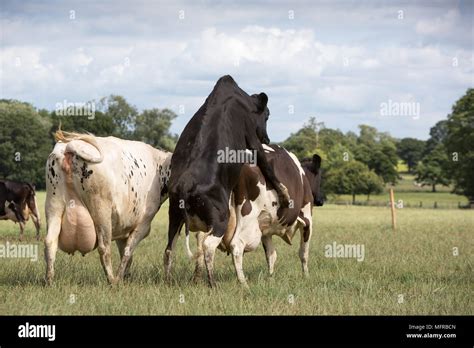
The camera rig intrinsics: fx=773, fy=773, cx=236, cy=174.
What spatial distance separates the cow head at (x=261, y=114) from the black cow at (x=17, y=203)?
11.8 m

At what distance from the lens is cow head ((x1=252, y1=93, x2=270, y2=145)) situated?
1106 cm

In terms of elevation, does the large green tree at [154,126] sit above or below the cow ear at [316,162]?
above

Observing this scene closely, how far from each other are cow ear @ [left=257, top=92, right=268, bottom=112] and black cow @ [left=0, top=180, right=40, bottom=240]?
12.0 metres

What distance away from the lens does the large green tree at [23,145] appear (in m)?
70.2

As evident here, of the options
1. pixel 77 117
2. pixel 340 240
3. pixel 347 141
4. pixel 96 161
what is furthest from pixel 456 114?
pixel 96 161

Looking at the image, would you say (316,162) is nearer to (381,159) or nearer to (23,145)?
(23,145)

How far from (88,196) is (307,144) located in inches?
3928

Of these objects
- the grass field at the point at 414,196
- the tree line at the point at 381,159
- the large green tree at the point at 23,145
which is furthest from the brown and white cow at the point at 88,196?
the grass field at the point at 414,196

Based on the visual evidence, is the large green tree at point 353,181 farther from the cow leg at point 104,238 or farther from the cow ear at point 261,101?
the cow leg at point 104,238

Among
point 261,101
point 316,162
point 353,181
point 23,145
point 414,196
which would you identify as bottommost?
point 414,196

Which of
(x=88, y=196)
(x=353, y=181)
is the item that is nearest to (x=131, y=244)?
(x=88, y=196)

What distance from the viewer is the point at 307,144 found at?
357ft

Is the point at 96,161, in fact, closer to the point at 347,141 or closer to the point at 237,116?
the point at 237,116
